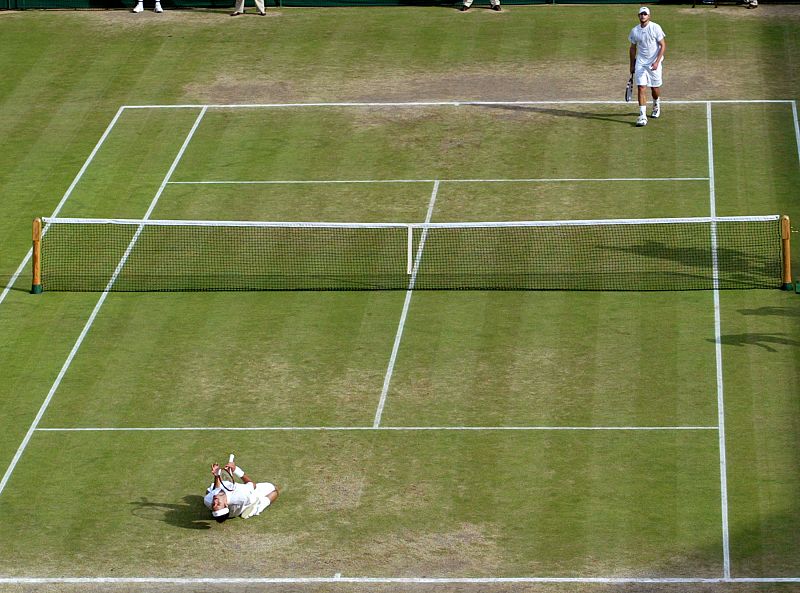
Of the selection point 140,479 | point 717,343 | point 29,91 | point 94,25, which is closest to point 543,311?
point 717,343

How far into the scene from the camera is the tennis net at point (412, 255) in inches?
1167

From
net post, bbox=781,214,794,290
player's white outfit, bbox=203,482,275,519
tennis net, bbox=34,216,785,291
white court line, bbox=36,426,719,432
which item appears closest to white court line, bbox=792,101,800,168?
tennis net, bbox=34,216,785,291

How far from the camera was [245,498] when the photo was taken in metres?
22.5

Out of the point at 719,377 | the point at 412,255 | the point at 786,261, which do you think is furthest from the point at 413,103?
the point at 719,377

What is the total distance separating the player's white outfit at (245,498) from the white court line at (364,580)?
1.38 metres

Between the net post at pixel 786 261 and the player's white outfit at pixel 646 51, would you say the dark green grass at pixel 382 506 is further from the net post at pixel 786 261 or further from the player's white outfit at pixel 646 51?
the player's white outfit at pixel 646 51

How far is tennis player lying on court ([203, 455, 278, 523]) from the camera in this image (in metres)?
22.2

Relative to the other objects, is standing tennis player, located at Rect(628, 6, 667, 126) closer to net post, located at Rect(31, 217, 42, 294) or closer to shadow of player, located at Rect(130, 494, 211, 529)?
net post, located at Rect(31, 217, 42, 294)

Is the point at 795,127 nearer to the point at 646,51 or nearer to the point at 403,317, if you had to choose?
the point at 646,51

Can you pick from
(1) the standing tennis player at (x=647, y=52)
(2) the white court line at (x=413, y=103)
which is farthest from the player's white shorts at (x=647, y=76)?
(2) the white court line at (x=413, y=103)

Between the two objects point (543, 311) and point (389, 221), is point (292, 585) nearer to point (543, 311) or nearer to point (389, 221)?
point (543, 311)

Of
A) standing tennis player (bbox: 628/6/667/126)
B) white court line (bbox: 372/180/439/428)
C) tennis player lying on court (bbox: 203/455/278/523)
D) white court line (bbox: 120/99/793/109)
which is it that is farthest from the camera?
white court line (bbox: 120/99/793/109)

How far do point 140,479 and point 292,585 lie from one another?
378 cm

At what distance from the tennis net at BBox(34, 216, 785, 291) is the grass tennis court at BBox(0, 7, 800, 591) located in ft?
1.69
